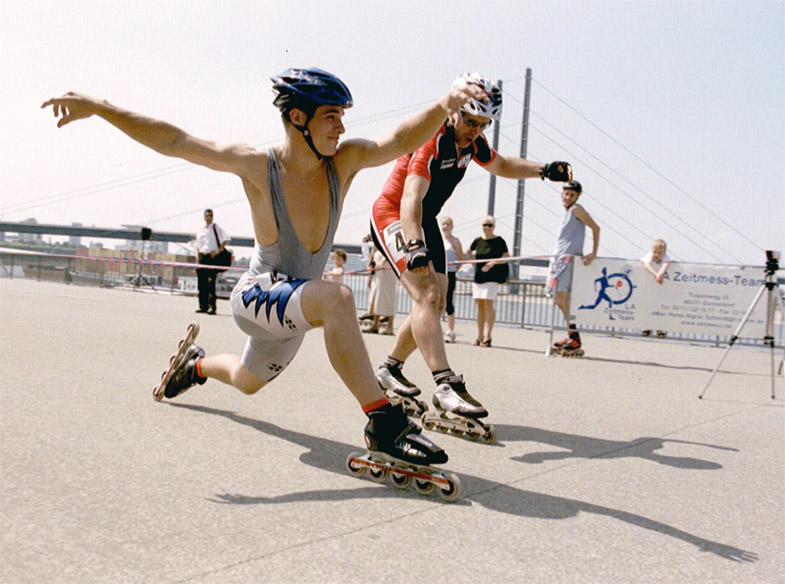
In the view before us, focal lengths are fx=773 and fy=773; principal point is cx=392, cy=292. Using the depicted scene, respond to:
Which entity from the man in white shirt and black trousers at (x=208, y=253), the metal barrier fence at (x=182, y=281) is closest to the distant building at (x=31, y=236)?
the metal barrier fence at (x=182, y=281)

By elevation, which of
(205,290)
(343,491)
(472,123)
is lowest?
(343,491)

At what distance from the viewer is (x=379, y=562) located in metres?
2.39

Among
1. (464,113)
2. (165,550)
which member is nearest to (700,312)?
(464,113)

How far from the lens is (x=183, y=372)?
192 inches

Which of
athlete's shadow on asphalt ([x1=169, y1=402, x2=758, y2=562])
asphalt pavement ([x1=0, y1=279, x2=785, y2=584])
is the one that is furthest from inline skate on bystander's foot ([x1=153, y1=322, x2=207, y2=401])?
athlete's shadow on asphalt ([x1=169, y1=402, x2=758, y2=562])

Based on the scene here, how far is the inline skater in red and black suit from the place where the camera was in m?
4.49

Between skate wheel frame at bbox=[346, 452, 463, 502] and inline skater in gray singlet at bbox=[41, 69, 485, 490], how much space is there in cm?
3

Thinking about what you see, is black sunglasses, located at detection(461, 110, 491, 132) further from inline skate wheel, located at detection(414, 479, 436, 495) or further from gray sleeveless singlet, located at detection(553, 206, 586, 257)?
gray sleeveless singlet, located at detection(553, 206, 586, 257)

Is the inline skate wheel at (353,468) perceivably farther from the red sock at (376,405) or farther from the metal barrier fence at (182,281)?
the metal barrier fence at (182,281)

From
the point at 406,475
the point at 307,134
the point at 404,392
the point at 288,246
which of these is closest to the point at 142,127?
the point at 307,134

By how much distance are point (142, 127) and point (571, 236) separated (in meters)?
8.53

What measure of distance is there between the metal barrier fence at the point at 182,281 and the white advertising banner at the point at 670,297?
0.37 meters

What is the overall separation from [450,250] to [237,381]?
9559 millimetres

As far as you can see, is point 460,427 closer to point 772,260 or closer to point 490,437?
point 490,437
